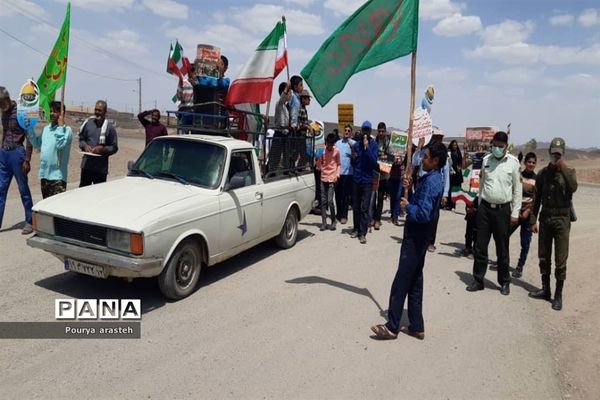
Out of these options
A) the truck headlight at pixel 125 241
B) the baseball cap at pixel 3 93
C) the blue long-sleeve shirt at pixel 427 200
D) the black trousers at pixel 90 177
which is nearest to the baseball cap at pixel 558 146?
the blue long-sleeve shirt at pixel 427 200

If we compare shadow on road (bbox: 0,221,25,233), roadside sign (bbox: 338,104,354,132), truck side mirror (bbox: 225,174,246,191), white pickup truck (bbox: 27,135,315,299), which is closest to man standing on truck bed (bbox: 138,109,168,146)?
white pickup truck (bbox: 27,135,315,299)

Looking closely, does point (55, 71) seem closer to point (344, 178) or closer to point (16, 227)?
point (16, 227)

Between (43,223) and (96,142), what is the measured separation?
100 inches

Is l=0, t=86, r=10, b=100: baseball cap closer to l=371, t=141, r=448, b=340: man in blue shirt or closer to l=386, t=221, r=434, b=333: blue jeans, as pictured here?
l=371, t=141, r=448, b=340: man in blue shirt

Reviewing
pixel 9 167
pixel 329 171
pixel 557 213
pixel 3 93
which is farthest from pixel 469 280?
pixel 3 93

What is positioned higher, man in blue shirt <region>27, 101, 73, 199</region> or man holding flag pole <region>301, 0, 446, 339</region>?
man holding flag pole <region>301, 0, 446, 339</region>

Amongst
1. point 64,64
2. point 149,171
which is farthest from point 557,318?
point 64,64

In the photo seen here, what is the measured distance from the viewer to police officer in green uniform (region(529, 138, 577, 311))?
5727 millimetres

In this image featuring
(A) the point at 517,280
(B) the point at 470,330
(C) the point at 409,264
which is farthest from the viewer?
(A) the point at 517,280

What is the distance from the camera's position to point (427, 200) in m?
4.23

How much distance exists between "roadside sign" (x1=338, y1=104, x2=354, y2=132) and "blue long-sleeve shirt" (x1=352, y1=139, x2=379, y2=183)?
Result: 12.4 feet

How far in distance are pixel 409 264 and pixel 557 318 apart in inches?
95.6

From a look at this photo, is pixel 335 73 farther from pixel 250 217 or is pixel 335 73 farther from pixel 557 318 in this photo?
pixel 557 318

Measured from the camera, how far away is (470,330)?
4.86m
